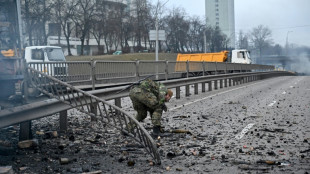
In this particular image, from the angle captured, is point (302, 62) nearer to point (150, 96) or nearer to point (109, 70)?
point (109, 70)

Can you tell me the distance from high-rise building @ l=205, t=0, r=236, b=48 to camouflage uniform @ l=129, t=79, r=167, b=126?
16300 centimetres

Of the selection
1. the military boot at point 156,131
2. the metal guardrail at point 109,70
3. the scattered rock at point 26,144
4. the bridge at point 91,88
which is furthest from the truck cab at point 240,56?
the scattered rock at point 26,144

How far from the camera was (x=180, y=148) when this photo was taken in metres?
6.64

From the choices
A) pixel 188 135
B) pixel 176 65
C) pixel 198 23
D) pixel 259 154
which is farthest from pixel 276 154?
pixel 198 23

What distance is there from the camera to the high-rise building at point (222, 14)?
169 m

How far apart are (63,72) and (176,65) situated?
8852 mm

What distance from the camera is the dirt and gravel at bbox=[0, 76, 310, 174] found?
543 cm

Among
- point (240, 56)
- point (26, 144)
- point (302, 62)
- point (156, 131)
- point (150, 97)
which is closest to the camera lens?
point (26, 144)

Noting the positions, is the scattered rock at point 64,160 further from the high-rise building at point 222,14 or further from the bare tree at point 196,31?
the high-rise building at point 222,14

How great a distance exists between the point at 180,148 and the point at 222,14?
168 metres

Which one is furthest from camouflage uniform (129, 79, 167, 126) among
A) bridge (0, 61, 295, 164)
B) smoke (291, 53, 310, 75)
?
smoke (291, 53, 310, 75)

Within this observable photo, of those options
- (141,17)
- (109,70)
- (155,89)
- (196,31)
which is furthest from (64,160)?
(196,31)

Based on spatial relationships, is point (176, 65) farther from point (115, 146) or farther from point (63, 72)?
point (115, 146)

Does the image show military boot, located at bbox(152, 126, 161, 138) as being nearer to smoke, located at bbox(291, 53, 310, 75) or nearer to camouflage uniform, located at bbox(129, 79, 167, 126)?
camouflage uniform, located at bbox(129, 79, 167, 126)
